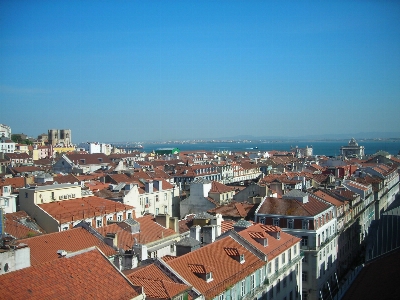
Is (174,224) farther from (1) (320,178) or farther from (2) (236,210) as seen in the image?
(1) (320,178)

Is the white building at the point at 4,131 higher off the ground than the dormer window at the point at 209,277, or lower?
higher

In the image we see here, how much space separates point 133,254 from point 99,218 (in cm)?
1419

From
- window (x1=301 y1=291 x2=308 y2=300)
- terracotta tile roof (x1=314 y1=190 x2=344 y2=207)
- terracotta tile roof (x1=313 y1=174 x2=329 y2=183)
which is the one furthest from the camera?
terracotta tile roof (x1=313 y1=174 x2=329 y2=183)

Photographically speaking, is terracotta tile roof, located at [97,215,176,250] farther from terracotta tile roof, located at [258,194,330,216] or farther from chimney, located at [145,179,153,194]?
chimney, located at [145,179,153,194]

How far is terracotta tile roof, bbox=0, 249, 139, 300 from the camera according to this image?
1539 centimetres

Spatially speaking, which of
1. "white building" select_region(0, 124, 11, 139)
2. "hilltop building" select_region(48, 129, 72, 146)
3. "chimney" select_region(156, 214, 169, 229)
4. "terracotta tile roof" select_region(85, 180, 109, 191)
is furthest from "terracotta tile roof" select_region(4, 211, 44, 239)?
"hilltop building" select_region(48, 129, 72, 146)

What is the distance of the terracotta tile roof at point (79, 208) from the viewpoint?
117 feet

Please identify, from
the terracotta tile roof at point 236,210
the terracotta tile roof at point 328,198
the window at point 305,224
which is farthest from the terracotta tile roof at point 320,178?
the window at point 305,224

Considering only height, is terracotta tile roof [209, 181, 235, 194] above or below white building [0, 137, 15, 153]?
below

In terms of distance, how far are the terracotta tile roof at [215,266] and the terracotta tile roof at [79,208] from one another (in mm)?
13200

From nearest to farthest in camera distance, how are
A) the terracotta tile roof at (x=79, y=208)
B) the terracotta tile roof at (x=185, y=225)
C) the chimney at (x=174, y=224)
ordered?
the chimney at (x=174, y=224), the terracotta tile roof at (x=185, y=225), the terracotta tile roof at (x=79, y=208)

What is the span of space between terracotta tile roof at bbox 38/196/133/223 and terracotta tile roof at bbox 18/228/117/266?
7.37 meters

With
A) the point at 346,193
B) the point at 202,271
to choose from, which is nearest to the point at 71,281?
the point at 202,271

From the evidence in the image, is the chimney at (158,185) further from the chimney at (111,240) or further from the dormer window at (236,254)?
the dormer window at (236,254)
